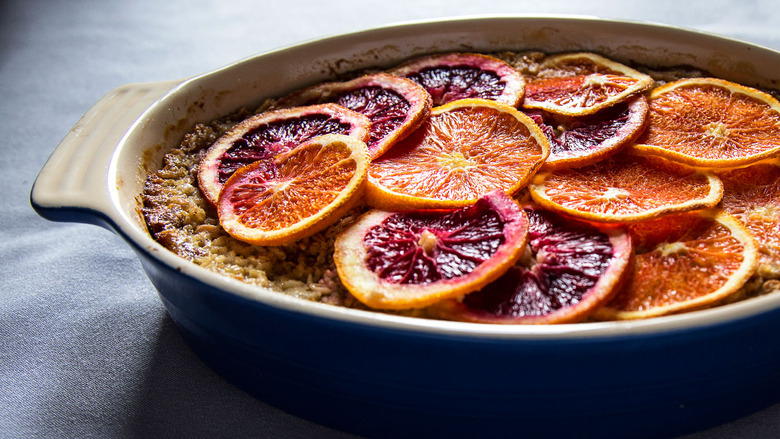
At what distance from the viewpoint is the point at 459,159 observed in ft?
7.22

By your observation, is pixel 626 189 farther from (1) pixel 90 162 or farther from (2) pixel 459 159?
(1) pixel 90 162

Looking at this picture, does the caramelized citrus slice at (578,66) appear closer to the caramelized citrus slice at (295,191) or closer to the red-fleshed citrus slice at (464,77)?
the red-fleshed citrus slice at (464,77)

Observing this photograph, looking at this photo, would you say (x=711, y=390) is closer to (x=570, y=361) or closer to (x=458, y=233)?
(x=570, y=361)

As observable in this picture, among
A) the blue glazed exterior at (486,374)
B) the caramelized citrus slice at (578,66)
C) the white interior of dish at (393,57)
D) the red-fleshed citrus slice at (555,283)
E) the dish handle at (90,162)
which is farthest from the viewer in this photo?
the caramelized citrus slice at (578,66)

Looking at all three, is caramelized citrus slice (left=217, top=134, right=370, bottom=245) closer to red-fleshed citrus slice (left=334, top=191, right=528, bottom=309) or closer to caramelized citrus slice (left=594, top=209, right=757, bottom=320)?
red-fleshed citrus slice (left=334, top=191, right=528, bottom=309)

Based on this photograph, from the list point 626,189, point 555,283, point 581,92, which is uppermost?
point 581,92

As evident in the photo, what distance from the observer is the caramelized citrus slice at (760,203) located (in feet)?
6.26

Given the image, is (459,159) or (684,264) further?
(459,159)

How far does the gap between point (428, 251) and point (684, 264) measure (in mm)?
662

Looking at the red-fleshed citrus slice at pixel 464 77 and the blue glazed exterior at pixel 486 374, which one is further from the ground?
the red-fleshed citrus slice at pixel 464 77

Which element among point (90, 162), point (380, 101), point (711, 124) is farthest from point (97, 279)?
point (711, 124)

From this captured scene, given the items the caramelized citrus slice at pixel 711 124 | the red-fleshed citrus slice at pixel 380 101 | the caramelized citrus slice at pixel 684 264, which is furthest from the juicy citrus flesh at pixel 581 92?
the caramelized citrus slice at pixel 684 264

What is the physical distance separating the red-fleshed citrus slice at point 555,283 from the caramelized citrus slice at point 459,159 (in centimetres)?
27

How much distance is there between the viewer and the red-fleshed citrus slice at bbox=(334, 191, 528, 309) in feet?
5.54
